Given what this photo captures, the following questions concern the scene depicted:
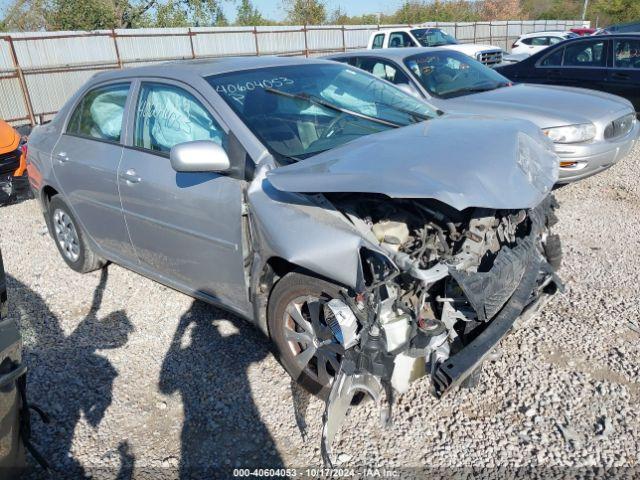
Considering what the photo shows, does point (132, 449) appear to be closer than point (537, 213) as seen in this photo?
Yes

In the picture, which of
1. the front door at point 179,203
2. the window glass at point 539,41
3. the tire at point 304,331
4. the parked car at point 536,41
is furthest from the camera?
the window glass at point 539,41

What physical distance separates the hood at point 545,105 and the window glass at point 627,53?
2.51 m

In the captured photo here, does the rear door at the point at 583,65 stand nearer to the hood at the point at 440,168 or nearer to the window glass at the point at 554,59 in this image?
the window glass at the point at 554,59

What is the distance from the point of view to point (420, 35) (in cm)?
1395

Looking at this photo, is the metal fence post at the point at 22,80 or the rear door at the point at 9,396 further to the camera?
the metal fence post at the point at 22,80

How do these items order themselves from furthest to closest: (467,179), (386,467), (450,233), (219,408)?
(219,408) → (450,233) → (386,467) → (467,179)

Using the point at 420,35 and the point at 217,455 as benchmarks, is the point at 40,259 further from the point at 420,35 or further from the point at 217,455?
the point at 420,35

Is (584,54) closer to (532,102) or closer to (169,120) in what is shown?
(532,102)

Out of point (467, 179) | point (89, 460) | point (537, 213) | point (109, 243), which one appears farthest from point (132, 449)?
point (537, 213)

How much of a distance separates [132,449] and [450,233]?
201 centimetres

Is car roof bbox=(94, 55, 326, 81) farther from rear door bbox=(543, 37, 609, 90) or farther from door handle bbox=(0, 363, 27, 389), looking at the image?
rear door bbox=(543, 37, 609, 90)

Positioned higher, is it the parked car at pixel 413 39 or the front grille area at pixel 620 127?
the parked car at pixel 413 39

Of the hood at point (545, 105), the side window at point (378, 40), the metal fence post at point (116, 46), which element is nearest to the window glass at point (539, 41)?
the side window at point (378, 40)

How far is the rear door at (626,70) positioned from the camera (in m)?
8.06
